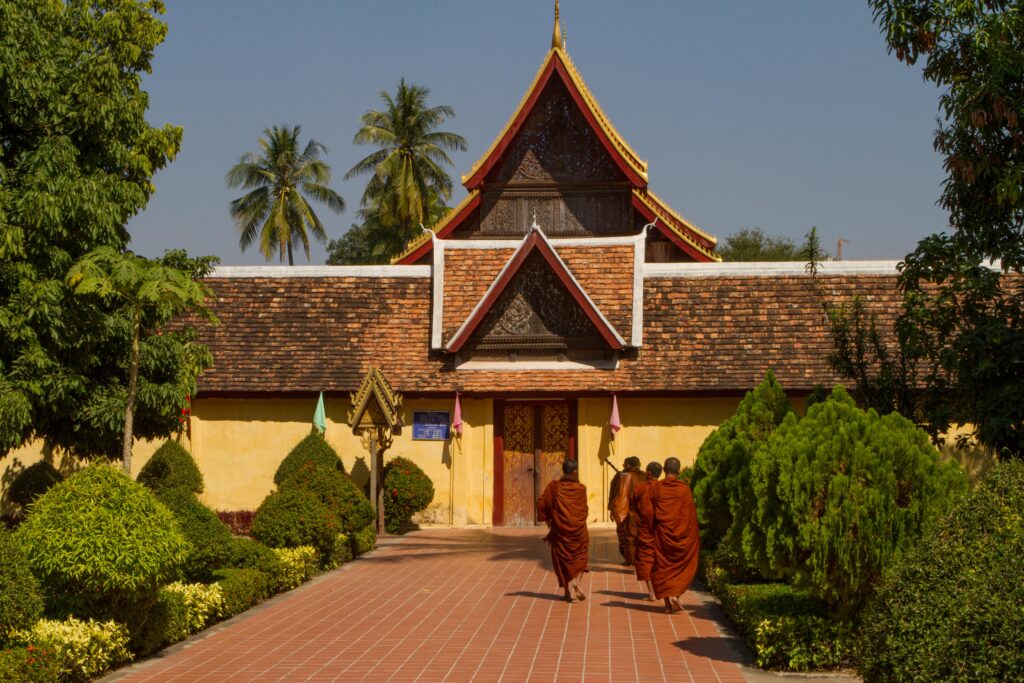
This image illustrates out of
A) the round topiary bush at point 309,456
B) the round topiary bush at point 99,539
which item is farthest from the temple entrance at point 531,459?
the round topiary bush at point 99,539

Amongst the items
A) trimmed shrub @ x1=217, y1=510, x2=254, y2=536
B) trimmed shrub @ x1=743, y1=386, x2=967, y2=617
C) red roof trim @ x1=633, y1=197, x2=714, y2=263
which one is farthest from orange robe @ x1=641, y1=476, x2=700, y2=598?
red roof trim @ x1=633, y1=197, x2=714, y2=263

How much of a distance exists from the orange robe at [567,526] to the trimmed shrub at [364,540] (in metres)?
5.07

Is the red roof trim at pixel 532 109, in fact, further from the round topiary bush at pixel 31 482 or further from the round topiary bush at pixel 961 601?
the round topiary bush at pixel 961 601

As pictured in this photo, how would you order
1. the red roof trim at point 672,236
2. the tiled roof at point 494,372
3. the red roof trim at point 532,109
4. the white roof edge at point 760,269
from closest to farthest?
the tiled roof at point 494,372, the white roof edge at point 760,269, the red roof trim at point 532,109, the red roof trim at point 672,236

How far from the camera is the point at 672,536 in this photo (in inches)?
549

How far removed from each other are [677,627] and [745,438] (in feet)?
9.30

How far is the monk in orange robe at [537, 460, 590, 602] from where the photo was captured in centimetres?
1464

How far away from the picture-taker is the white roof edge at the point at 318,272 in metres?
25.6

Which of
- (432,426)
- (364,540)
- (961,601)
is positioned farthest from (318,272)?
(961,601)

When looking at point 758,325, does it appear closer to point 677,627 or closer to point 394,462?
point 394,462

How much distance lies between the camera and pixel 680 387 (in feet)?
76.3

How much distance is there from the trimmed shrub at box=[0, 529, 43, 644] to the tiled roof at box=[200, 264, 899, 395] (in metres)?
13.9

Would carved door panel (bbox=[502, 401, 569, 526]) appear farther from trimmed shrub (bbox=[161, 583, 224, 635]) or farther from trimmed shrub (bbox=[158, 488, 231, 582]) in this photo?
trimmed shrub (bbox=[161, 583, 224, 635])

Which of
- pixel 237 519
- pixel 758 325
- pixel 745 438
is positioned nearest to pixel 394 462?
pixel 237 519
